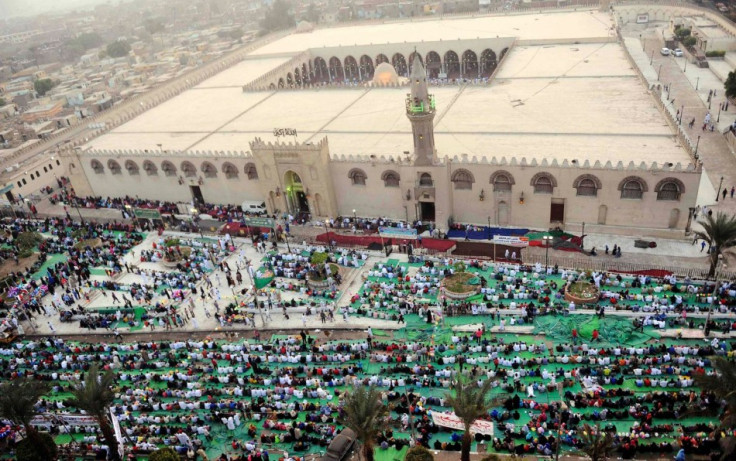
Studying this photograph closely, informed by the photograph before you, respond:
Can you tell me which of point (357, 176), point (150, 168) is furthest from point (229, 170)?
point (357, 176)

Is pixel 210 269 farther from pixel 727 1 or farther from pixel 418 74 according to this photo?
pixel 727 1

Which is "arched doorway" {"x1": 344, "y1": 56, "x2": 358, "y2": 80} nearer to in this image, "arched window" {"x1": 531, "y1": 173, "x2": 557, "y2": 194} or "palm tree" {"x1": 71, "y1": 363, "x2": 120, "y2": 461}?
"arched window" {"x1": 531, "y1": 173, "x2": 557, "y2": 194}

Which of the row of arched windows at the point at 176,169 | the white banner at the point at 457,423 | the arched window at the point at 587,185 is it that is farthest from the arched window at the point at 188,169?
the white banner at the point at 457,423

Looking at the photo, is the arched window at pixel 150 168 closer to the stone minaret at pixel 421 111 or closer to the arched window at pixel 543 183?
the stone minaret at pixel 421 111

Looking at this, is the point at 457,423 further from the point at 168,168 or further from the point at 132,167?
the point at 132,167

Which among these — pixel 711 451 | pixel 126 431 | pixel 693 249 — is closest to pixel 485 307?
pixel 711 451

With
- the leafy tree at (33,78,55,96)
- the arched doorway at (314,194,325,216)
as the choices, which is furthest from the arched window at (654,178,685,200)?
the leafy tree at (33,78,55,96)
